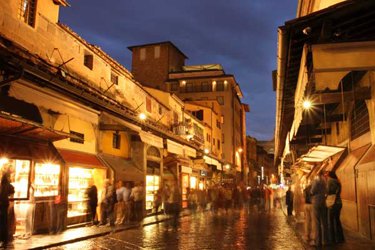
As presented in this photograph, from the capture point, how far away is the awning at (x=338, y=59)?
7.41 meters

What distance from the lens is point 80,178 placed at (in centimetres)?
1778

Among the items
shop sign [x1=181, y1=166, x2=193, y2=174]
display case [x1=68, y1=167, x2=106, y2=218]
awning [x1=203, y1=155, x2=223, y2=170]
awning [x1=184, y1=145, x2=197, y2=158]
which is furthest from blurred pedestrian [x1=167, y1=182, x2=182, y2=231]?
awning [x1=203, y1=155, x2=223, y2=170]

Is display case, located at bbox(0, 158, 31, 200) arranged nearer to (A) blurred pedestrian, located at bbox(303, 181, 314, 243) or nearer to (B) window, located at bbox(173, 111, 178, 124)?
(A) blurred pedestrian, located at bbox(303, 181, 314, 243)

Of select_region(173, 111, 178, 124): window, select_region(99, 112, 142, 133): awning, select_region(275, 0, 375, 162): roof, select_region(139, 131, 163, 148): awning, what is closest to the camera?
select_region(275, 0, 375, 162): roof

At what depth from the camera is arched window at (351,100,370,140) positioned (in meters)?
12.7

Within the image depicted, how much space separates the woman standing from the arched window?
223 cm

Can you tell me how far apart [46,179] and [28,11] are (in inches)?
237

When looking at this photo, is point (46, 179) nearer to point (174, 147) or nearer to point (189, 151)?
point (174, 147)

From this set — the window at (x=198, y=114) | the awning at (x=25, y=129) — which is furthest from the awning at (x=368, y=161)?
the window at (x=198, y=114)

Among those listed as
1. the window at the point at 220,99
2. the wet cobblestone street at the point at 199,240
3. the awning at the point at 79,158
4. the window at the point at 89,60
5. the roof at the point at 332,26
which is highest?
the window at the point at 220,99

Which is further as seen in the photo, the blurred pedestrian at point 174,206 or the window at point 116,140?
the window at point 116,140

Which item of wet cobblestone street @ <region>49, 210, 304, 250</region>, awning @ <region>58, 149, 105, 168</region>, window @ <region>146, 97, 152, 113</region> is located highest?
window @ <region>146, 97, 152, 113</region>

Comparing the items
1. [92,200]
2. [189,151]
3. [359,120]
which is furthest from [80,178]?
[189,151]

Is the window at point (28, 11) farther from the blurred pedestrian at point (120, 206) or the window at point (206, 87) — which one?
the window at point (206, 87)
